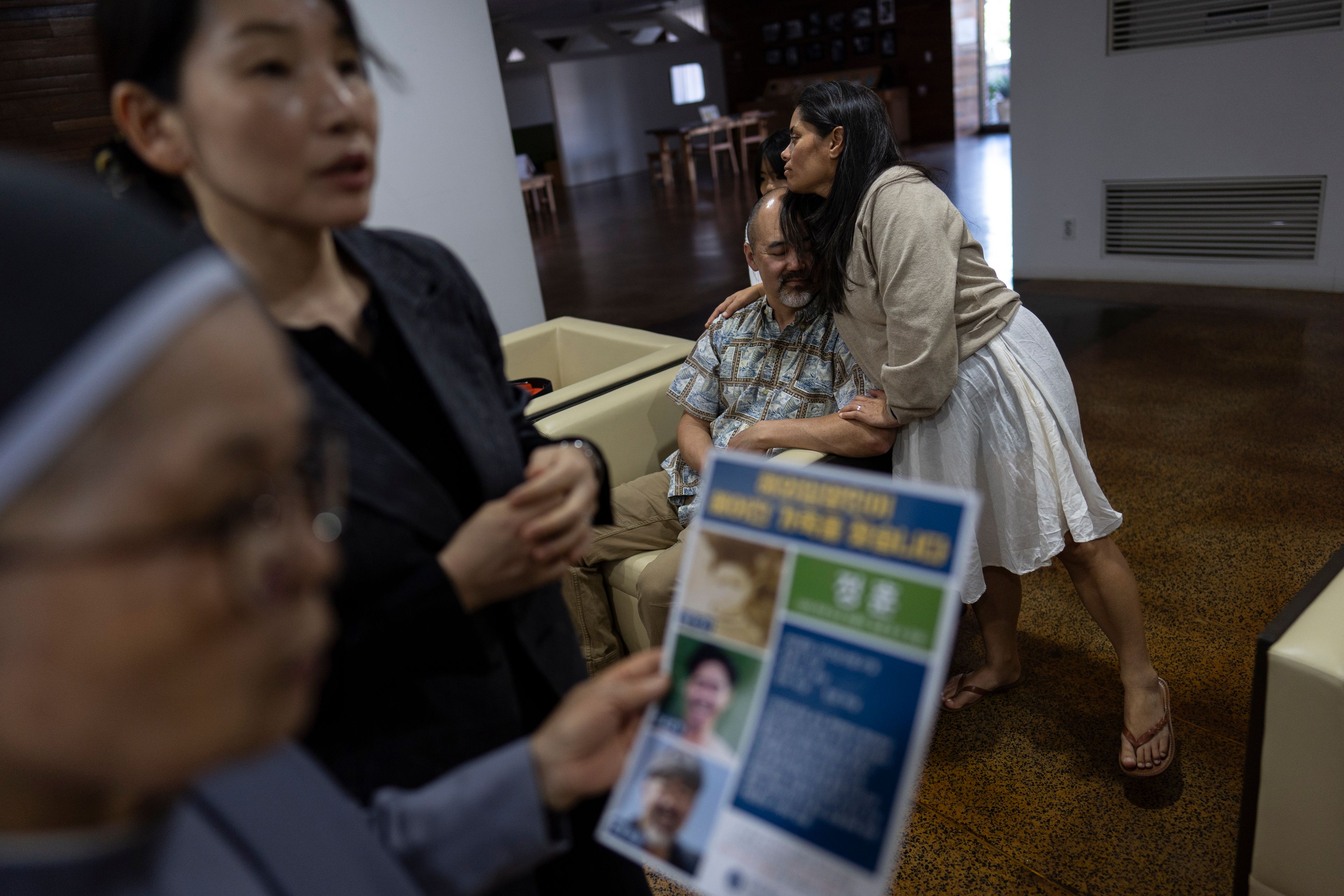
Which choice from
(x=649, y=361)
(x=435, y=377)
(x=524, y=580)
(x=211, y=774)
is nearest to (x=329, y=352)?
(x=435, y=377)

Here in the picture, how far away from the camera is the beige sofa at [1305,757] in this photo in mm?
1263

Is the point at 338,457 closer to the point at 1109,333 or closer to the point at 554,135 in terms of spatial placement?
the point at 1109,333

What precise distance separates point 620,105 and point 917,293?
53.7 feet

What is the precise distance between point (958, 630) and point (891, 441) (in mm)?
850

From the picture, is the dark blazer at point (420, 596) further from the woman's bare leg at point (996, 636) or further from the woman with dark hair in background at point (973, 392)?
the woman's bare leg at point (996, 636)

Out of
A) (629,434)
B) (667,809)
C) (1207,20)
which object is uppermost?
(1207,20)

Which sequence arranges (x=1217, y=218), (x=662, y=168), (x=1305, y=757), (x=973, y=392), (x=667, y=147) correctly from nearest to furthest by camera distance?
(x=1305, y=757) < (x=973, y=392) < (x=1217, y=218) < (x=667, y=147) < (x=662, y=168)

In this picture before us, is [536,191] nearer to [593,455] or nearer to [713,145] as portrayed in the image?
[713,145]

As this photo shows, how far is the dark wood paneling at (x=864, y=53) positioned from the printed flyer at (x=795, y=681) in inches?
612

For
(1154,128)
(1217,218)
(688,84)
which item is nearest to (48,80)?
(1154,128)

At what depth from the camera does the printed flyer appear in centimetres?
56

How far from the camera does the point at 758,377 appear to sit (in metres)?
2.32

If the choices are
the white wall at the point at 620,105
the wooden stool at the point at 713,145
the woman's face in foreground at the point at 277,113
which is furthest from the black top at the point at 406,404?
the white wall at the point at 620,105

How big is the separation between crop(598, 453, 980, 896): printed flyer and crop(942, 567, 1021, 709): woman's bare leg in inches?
66.8
